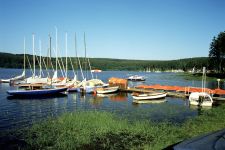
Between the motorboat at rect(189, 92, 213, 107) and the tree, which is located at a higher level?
the tree

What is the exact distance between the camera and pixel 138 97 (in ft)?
168

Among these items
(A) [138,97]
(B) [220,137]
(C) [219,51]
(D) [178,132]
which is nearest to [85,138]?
(D) [178,132]

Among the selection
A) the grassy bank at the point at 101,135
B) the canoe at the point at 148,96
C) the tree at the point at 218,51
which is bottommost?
the grassy bank at the point at 101,135

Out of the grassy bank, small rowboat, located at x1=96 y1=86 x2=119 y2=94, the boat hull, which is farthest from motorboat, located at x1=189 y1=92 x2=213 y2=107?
small rowboat, located at x1=96 y1=86 x2=119 y2=94

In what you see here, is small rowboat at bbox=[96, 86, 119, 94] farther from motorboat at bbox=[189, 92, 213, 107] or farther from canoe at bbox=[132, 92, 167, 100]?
motorboat at bbox=[189, 92, 213, 107]

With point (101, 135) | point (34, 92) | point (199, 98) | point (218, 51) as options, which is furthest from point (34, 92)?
point (218, 51)

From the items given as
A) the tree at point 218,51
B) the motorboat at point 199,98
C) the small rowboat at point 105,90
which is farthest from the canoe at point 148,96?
the tree at point 218,51

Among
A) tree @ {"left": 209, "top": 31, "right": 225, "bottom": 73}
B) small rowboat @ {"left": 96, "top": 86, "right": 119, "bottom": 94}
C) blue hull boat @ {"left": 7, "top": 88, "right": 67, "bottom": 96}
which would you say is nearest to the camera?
blue hull boat @ {"left": 7, "top": 88, "right": 67, "bottom": 96}

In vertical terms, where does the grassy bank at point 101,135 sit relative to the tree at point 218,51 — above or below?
below

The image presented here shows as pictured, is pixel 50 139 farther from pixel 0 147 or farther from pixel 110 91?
pixel 110 91

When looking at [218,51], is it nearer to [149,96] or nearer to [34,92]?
[149,96]

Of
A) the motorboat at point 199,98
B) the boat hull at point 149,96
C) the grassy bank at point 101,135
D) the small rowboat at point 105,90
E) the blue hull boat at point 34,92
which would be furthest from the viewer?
the small rowboat at point 105,90

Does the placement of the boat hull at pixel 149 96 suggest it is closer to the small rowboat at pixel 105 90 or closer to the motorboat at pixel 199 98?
the motorboat at pixel 199 98

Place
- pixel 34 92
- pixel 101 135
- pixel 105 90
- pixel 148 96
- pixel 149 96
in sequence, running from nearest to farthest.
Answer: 1. pixel 101 135
2. pixel 148 96
3. pixel 149 96
4. pixel 34 92
5. pixel 105 90
